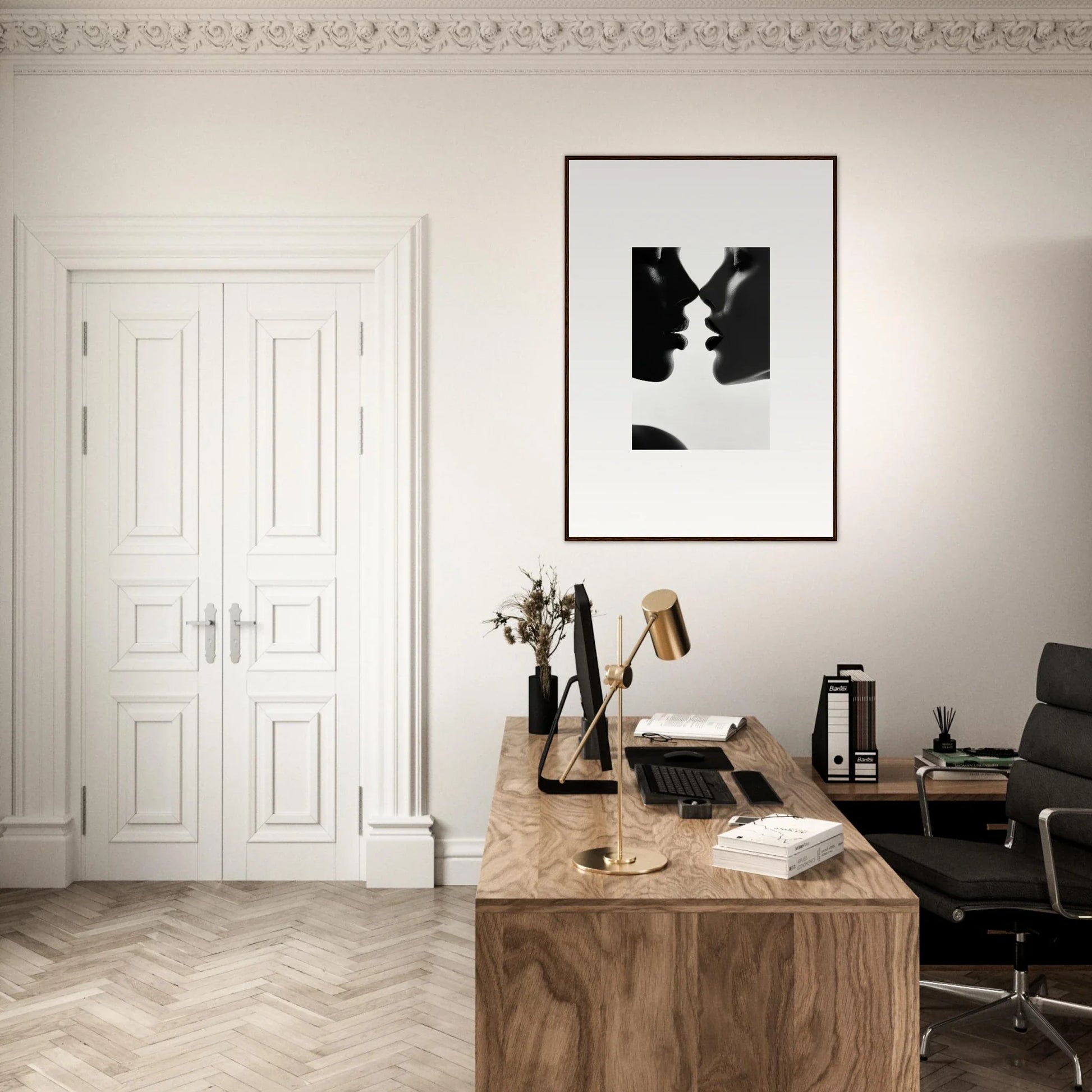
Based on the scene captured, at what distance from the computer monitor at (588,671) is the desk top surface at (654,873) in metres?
0.12

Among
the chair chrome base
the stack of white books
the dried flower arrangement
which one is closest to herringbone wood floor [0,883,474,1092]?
the dried flower arrangement

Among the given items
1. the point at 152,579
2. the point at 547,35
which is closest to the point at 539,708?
the point at 152,579

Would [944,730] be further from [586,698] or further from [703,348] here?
[586,698]

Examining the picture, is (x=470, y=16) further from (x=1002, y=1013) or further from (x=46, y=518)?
(x=1002, y=1013)

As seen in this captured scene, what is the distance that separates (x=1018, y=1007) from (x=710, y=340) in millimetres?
2486

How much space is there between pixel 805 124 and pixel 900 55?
1.48 feet

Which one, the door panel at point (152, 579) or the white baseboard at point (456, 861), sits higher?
the door panel at point (152, 579)

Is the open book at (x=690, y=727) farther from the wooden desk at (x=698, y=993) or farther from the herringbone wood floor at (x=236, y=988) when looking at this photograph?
the wooden desk at (x=698, y=993)

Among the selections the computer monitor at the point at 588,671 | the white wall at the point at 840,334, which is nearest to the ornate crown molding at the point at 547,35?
the white wall at the point at 840,334

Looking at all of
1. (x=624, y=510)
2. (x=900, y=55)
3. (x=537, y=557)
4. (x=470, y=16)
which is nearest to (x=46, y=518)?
(x=537, y=557)

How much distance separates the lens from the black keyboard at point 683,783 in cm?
248

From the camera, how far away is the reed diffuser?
144 inches

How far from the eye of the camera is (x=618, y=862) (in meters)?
1.99

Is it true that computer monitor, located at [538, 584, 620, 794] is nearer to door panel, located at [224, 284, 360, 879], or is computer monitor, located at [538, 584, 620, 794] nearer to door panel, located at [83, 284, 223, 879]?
door panel, located at [224, 284, 360, 879]
